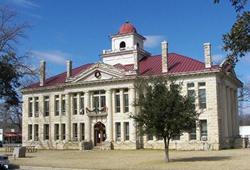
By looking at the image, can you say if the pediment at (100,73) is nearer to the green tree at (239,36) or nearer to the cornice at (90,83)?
the cornice at (90,83)

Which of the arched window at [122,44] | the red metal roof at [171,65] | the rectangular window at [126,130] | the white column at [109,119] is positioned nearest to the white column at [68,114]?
the red metal roof at [171,65]

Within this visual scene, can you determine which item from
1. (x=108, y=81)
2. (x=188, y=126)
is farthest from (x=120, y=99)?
(x=188, y=126)

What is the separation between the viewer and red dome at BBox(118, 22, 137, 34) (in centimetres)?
6281

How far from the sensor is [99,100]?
58.0m

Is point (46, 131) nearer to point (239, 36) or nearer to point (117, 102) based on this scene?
point (117, 102)

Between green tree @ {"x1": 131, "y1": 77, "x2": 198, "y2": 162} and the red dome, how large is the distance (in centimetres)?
3165

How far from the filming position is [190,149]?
49.7 m

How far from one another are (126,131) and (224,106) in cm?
1220

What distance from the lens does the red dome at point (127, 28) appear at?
206 ft

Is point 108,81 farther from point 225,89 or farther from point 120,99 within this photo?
point 225,89

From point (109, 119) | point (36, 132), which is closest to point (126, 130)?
point (109, 119)

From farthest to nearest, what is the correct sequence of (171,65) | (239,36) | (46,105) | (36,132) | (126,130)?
(36,132) → (46,105) → (126,130) → (171,65) → (239,36)

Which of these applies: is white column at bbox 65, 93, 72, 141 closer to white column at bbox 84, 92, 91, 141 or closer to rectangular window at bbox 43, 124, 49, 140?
white column at bbox 84, 92, 91, 141

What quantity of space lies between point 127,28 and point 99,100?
468 inches
